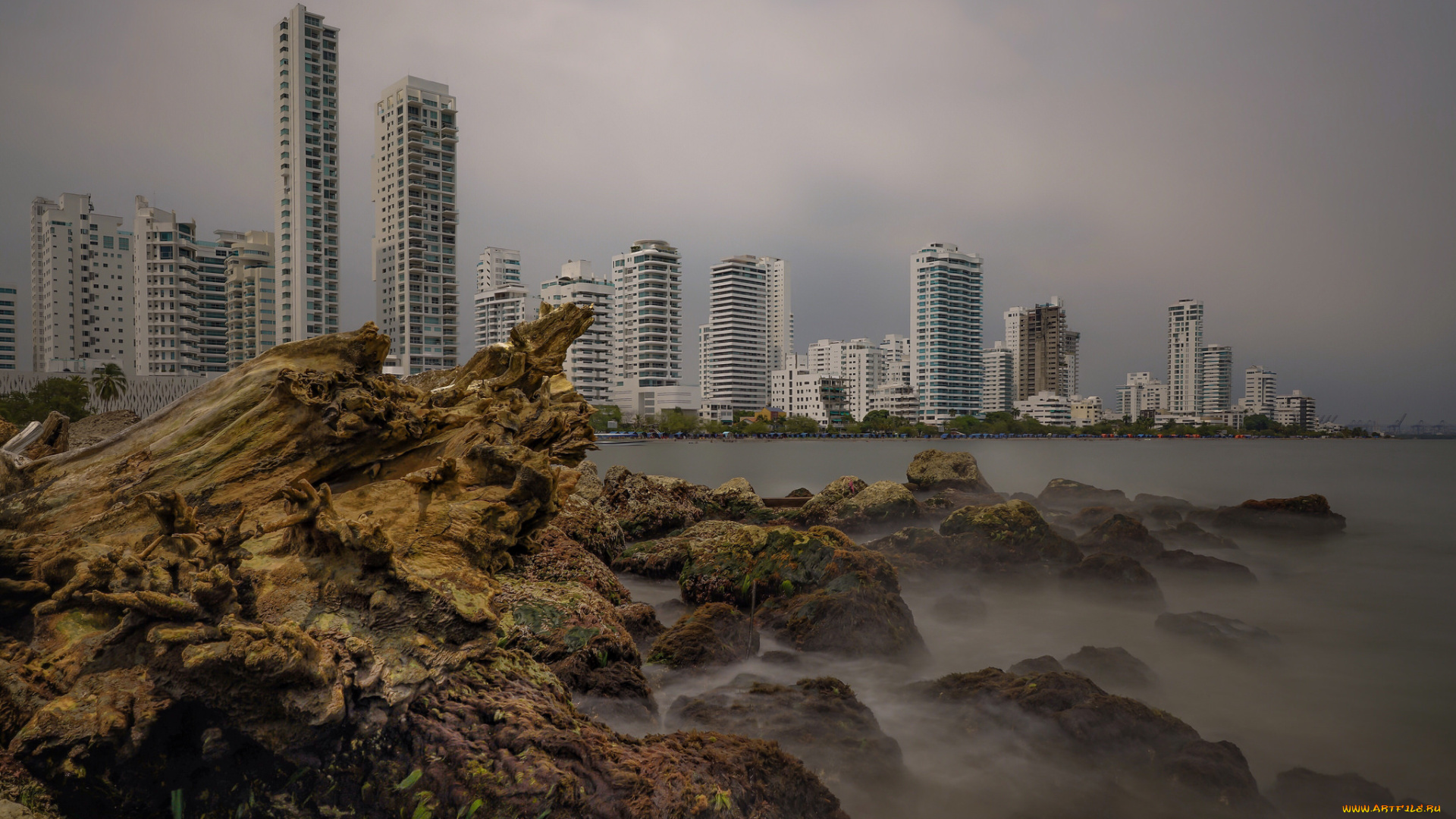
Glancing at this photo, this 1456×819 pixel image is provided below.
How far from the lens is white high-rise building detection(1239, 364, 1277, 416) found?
11894 centimetres

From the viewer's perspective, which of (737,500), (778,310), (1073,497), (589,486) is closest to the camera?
(589,486)

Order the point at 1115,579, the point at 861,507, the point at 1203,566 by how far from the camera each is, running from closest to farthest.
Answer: the point at 1115,579, the point at 1203,566, the point at 861,507

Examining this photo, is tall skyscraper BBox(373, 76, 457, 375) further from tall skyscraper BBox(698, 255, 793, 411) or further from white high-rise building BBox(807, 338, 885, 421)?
white high-rise building BBox(807, 338, 885, 421)

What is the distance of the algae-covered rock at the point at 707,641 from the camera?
24.9 ft

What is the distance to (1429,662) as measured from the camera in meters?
9.58

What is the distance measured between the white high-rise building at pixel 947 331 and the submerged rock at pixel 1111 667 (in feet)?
421

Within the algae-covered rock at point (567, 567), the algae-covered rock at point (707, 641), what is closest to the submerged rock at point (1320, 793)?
the algae-covered rock at point (707, 641)

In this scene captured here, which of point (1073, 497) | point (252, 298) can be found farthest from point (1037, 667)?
point (252, 298)

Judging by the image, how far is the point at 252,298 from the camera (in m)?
59.4

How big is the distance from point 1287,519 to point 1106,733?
19175 mm

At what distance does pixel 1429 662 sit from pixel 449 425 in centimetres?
1339

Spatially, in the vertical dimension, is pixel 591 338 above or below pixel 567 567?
above

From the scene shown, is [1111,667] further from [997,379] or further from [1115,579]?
[997,379]

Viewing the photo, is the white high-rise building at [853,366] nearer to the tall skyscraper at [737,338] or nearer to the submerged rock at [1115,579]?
the tall skyscraper at [737,338]
